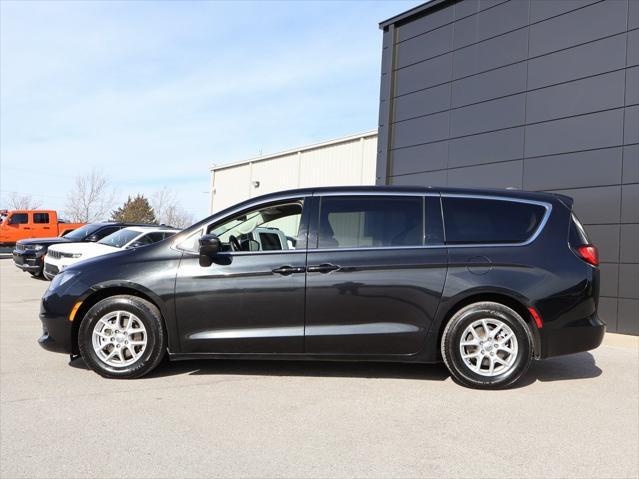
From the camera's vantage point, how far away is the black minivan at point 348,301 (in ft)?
16.3

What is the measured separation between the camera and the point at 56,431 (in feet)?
12.2

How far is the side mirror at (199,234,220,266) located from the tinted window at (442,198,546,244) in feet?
6.95

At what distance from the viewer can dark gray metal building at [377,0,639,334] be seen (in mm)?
9562

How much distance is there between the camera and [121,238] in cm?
1266

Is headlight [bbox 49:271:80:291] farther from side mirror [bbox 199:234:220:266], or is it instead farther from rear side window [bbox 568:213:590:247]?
rear side window [bbox 568:213:590:247]

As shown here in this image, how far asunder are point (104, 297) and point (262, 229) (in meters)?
1.60

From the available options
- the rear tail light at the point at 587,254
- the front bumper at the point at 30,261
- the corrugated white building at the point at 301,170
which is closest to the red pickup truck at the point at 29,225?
the corrugated white building at the point at 301,170

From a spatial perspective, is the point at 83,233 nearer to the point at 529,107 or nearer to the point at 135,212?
the point at 529,107

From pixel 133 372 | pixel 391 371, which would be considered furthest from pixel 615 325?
pixel 133 372

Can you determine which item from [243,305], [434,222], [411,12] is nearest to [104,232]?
[411,12]

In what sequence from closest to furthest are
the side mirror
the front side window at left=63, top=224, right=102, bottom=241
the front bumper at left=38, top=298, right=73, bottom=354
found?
the side mirror < the front bumper at left=38, top=298, right=73, bottom=354 < the front side window at left=63, top=224, right=102, bottom=241

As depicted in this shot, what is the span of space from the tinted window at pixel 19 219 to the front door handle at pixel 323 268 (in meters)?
24.2

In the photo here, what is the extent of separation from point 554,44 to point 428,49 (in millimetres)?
3501

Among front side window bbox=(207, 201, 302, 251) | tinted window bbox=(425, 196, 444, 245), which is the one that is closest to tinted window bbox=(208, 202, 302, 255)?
front side window bbox=(207, 201, 302, 251)
